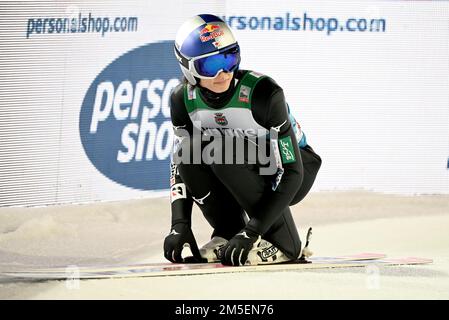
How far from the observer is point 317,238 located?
6914 mm

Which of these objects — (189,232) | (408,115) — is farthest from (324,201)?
(189,232)

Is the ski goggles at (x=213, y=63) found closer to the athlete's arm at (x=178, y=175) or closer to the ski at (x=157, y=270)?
the athlete's arm at (x=178, y=175)

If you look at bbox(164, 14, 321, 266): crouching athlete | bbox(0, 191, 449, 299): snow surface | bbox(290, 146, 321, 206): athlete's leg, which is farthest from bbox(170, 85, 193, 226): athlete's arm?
bbox(290, 146, 321, 206): athlete's leg

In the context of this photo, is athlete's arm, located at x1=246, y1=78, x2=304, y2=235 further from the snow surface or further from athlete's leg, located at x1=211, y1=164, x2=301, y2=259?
the snow surface

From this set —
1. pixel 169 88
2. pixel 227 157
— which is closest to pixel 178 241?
pixel 227 157

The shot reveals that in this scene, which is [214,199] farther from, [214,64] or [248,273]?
[214,64]

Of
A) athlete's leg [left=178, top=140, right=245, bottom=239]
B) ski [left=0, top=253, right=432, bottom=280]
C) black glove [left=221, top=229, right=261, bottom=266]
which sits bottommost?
ski [left=0, top=253, right=432, bottom=280]

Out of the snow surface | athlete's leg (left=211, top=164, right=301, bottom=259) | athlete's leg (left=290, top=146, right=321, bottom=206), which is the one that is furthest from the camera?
athlete's leg (left=290, top=146, right=321, bottom=206)

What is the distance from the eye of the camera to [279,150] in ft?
17.0

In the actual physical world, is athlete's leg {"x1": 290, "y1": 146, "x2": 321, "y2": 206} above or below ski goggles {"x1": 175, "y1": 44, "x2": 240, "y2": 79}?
below

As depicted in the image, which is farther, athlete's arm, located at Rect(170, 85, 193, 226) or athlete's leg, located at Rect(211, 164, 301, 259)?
athlete's arm, located at Rect(170, 85, 193, 226)

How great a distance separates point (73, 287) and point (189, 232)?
780 mm

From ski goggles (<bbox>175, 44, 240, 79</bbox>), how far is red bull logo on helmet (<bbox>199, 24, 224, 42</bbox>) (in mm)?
78

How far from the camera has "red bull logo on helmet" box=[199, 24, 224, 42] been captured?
505 centimetres
